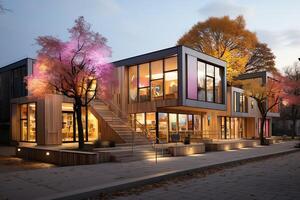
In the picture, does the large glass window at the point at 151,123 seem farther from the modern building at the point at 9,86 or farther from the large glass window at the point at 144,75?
the modern building at the point at 9,86

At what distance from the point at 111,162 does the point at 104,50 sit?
663 centimetres

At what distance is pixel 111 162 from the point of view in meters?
14.9

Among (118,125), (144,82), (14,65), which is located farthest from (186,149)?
(14,65)

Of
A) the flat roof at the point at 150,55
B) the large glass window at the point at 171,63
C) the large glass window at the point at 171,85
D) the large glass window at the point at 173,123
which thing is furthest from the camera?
the large glass window at the point at 173,123

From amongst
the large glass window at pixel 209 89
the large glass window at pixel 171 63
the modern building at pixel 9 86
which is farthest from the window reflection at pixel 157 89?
the modern building at pixel 9 86

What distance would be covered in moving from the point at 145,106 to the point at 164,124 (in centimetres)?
198

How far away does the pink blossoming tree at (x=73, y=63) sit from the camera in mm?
17328

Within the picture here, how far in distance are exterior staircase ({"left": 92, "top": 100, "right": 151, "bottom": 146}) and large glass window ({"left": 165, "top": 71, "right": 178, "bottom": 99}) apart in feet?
12.3

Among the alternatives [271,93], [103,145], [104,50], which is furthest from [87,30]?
[271,93]

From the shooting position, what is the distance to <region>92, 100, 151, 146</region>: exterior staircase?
2019 centimetres

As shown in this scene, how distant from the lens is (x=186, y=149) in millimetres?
18625

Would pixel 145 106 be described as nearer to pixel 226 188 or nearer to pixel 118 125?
pixel 118 125

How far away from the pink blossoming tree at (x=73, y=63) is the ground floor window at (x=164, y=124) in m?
6.05

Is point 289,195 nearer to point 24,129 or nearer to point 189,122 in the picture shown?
point 189,122
